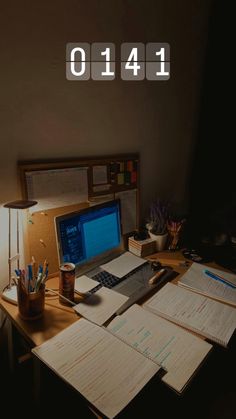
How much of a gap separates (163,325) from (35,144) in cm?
89

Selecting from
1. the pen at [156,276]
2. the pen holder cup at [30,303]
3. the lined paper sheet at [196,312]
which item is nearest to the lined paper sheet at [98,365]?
the pen holder cup at [30,303]

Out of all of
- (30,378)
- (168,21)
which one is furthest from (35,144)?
(30,378)

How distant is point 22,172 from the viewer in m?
1.25

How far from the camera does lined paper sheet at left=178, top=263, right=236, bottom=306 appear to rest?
4.27 feet

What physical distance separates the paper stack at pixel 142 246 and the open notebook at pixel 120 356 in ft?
1.70

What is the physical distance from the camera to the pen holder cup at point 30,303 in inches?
43.1

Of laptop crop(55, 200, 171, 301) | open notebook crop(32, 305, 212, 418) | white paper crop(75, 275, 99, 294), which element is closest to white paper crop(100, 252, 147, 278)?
laptop crop(55, 200, 171, 301)

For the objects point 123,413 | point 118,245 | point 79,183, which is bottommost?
point 123,413

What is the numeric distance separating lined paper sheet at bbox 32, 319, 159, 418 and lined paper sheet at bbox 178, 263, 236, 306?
0.50 m

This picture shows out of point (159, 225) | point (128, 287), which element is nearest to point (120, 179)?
point (159, 225)

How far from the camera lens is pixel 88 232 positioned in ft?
4.55

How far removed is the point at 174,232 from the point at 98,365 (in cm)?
93

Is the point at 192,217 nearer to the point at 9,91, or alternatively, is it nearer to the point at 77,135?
the point at 77,135

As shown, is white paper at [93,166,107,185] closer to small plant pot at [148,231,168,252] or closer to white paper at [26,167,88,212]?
white paper at [26,167,88,212]
